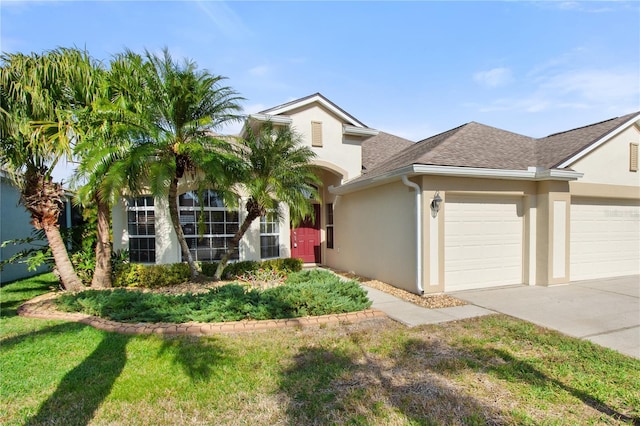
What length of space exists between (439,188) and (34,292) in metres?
12.1

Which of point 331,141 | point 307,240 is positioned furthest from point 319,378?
point 307,240

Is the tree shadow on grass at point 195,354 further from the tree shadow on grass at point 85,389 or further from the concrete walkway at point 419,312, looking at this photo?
the concrete walkway at point 419,312

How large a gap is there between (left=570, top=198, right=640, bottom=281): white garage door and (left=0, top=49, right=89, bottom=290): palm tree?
46.6ft

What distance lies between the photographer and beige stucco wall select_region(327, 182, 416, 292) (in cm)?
890

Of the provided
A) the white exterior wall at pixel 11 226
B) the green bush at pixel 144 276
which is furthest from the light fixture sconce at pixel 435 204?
the white exterior wall at pixel 11 226

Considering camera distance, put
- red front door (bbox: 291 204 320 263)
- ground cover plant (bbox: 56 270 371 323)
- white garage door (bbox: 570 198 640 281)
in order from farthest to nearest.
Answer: red front door (bbox: 291 204 320 263)
white garage door (bbox: 570 198 640 281)
ground cover plant (bbox: 56 270 371 323)

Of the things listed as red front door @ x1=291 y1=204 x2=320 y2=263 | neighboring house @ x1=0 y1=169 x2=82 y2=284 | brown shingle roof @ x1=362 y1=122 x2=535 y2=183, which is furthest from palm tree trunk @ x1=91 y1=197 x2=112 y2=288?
brown shingle roof @ x1=362 y1=122 x2=535 y2=183

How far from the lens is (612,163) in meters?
10.5

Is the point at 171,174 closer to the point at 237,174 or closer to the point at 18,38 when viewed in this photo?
the point at 237,174

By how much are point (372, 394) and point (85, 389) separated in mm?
3319

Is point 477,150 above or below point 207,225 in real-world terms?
above

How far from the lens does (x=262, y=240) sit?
40.7ft

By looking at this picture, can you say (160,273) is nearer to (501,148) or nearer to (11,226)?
(11,226)

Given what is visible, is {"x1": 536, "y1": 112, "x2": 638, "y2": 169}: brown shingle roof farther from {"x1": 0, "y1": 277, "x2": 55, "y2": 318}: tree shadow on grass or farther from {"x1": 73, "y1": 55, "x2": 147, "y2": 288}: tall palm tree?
{"x1": 0, "y1": 277, "x2": 55, "y2": 318}: tree shadow on grass
